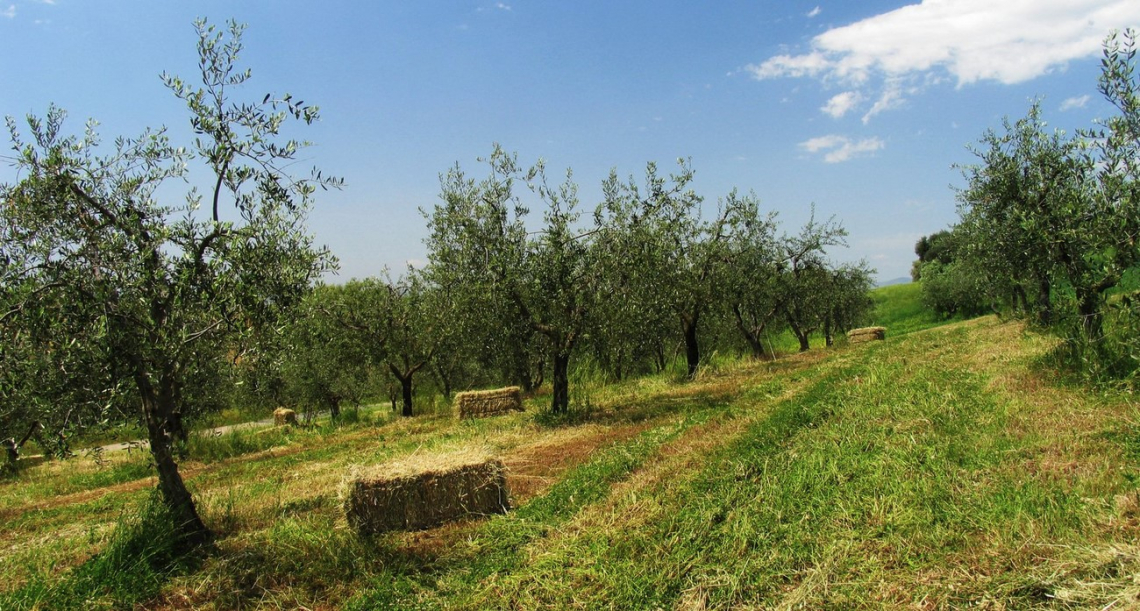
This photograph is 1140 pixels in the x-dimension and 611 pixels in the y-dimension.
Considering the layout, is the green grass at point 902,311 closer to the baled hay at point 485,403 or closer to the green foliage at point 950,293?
the green foliage at point 950,293

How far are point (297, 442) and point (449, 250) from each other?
24.8ft

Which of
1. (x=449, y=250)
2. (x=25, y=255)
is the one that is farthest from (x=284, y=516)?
(x=449, y=250)

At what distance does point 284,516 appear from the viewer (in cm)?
916

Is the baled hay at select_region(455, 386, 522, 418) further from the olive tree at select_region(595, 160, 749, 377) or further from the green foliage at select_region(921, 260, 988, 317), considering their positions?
the green foliage at select_region(921, 260, 988, 317)

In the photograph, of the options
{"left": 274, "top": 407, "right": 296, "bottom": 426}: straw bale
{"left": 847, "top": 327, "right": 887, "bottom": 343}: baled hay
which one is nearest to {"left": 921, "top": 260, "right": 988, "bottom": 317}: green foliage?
{"left": 847, "top": 327, "right": 887, "bottom": 343}: baled hay

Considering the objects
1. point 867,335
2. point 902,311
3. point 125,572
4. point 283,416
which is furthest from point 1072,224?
point 902,311

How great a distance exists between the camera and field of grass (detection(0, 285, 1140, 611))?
5.50 metres

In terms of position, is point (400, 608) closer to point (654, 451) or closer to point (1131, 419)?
point (654, 451)

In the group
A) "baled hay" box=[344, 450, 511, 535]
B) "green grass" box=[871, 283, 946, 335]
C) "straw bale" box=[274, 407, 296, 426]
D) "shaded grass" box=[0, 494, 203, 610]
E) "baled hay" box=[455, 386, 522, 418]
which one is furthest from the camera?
"green grass" box=[871, 283, 946, 335]

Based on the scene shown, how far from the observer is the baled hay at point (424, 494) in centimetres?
843

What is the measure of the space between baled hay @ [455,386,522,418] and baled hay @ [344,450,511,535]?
10.7m

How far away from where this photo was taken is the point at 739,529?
671 cm

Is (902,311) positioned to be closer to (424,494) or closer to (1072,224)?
(1072,224)

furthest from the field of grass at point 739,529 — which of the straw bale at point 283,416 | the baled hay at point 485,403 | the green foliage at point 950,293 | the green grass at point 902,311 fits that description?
the green grass at point 902,311
